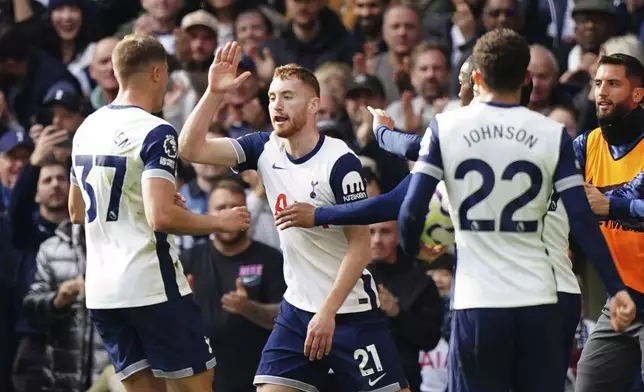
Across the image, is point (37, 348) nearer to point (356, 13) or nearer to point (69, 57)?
point (69, 57)

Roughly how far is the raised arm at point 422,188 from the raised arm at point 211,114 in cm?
169

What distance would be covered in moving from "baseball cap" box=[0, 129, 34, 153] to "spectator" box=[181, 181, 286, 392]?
9.05 ft

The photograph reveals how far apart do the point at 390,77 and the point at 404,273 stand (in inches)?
134

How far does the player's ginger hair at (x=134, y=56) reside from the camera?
28.4 feet

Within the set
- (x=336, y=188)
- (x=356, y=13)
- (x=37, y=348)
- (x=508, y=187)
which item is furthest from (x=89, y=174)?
(x=356, y=13)

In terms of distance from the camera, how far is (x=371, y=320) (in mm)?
8508

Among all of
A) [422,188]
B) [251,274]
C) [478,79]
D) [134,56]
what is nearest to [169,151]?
[134,56]

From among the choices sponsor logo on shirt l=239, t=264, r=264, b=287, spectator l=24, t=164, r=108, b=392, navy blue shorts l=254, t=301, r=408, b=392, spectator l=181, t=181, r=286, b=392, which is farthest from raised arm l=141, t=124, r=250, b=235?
spectator l=24, t=164, r=108, b=392

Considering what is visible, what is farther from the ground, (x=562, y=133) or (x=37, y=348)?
(x=562, y=133)

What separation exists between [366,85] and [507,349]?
5932 millimetres

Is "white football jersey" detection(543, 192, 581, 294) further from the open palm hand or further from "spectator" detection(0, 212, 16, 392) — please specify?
"spectator" detection(0, 212, 16, 392)

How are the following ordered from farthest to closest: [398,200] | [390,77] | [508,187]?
[390,77] → [398,200] → [508,187]

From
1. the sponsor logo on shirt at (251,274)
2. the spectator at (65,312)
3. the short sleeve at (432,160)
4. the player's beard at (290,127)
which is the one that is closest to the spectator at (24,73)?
the spectator at (65,312)

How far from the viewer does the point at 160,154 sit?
8.35 metres
